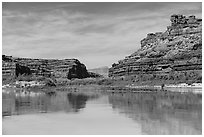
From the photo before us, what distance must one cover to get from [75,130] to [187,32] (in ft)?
445

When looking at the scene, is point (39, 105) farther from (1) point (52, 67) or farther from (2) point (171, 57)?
(1) point (52, 67)

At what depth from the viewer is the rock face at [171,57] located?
112500mm

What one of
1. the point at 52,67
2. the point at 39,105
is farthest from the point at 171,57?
the point at 39,105

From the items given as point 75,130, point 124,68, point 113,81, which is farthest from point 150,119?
point 124,68

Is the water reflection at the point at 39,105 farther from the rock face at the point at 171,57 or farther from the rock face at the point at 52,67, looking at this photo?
the rock face at the point at 52,67

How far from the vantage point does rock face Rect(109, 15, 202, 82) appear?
112m

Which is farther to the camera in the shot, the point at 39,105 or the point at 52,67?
the point at 52,67

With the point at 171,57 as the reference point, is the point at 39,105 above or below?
below

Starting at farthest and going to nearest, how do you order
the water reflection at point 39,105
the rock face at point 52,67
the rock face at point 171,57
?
1. the rock face at point 52,67
2. the rock face at point 171,57
3. the water reflection at point 39,105

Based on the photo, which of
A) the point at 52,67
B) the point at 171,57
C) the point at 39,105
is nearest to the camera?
the point at 39,105

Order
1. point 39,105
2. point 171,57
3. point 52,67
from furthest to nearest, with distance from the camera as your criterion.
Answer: point 52,67
point 171,57
point 39,105

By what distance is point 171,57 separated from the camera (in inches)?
5037

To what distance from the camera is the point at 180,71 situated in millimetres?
114562

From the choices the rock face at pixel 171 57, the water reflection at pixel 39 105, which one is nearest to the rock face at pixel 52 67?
the rock face at pixel 171 57
